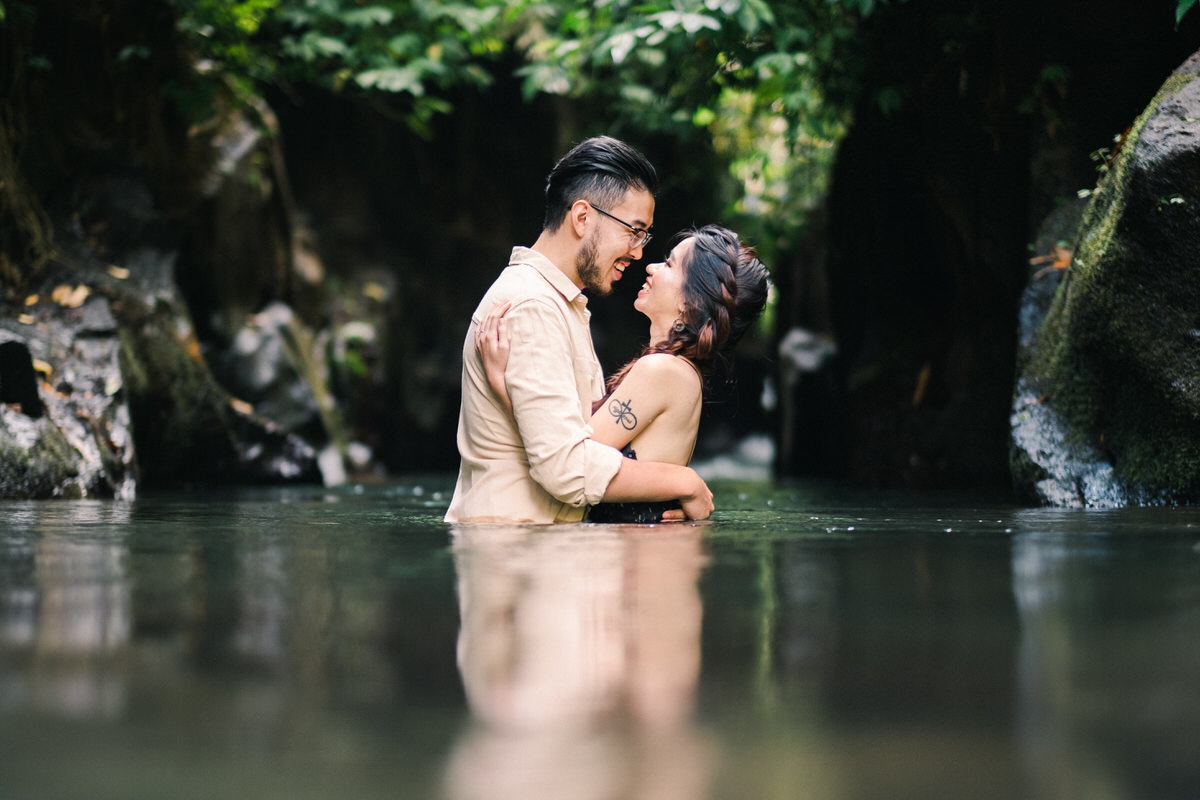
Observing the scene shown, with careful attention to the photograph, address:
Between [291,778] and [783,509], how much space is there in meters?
3.86

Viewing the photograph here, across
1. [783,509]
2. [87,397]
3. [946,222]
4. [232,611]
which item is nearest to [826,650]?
[232,611]

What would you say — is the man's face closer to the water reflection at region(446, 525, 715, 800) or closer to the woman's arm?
the woman's arm

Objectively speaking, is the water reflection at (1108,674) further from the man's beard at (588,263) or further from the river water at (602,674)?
the man's beard at (588,263)

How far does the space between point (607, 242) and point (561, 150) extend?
1067 centimetres

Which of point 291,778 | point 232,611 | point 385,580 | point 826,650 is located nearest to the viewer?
point 291,778

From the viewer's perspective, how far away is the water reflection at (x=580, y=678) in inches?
46.9

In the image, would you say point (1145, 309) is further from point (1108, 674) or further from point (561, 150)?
point (561, 150)

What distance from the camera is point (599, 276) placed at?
362cm

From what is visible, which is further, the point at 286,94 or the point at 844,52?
the point at 286,94

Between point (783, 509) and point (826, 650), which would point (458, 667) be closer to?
point (826, 650)

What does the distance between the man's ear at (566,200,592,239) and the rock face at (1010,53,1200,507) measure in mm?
2267

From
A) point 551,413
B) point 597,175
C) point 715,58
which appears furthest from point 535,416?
point 715,58

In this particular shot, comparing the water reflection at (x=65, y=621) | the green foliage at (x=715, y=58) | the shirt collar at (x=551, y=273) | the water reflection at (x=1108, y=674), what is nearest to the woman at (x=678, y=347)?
the shirt collar at (x=551, y=273)

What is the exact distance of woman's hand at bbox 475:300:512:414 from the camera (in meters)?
3.20
